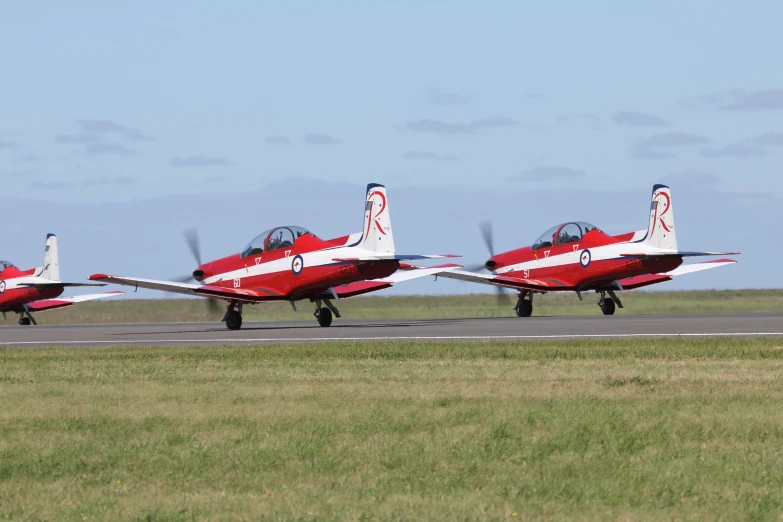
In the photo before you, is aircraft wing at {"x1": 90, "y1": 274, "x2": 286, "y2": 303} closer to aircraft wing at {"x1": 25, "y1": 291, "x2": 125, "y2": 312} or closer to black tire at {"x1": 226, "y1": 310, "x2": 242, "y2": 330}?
black tire at {"x1": 226, "y1": 310, "x2": 242, "y2": 330}

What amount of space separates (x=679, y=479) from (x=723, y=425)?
8.50 feet

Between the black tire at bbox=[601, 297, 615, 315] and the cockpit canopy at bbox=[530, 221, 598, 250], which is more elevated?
the cockpit canopy at bbox=[530, 221, 598, 250]

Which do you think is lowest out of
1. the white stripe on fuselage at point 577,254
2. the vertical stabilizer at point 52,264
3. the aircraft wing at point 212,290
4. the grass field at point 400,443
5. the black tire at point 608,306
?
the grass field at point 400,443

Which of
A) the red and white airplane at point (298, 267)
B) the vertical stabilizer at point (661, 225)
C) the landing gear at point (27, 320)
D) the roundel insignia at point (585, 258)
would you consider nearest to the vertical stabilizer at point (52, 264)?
the landing gear at point (27, 320)

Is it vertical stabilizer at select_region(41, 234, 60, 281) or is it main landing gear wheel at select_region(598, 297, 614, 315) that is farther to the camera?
vertical stabilizer at select_region(41, 234, 60, 281)

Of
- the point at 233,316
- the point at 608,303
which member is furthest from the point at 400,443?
the point at 608,303

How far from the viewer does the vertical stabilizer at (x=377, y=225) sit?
3450cm

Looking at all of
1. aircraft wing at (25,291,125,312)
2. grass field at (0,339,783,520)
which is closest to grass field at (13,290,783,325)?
aircraft wing at (25,291,125,312)

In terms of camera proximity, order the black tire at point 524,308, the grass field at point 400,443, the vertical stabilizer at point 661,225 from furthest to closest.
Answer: the black tire at point 524,308 < the vertical stabilizer at point 661,225 < the grass field at point 400,443

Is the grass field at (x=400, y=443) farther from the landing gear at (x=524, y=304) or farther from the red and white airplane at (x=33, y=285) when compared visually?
the red and white airplane at (x=33, y=285)

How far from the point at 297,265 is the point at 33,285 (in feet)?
72.0

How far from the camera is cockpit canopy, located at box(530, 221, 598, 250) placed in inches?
1800

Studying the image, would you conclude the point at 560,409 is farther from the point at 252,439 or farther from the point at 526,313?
the point at 526,313

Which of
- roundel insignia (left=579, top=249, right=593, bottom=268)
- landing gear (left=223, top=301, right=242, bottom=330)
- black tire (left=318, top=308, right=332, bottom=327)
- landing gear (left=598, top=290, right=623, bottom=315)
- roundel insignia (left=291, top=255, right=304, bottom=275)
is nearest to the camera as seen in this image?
roundel insignia (left=291, top=255, right=304, bottom=275)
